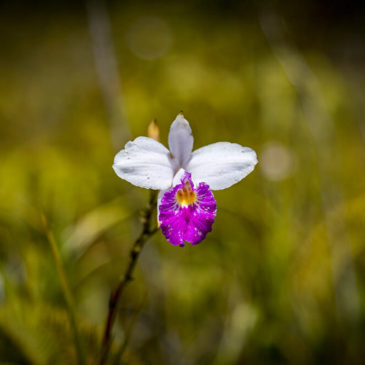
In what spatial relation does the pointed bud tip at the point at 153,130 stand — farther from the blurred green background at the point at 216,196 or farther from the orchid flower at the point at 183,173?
the blurred green background at the point at 216,196

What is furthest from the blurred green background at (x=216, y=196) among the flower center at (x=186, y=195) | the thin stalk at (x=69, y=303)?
the flower center at (x=186, y=195)

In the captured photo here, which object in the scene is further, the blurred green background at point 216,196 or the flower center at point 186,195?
the blurred green background at point 216,196

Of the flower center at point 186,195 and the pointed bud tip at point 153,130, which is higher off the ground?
the pointed bud tip at point 153,130

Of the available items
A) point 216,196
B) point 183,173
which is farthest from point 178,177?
point 216,196

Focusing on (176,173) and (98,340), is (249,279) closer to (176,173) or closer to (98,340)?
(98,340)

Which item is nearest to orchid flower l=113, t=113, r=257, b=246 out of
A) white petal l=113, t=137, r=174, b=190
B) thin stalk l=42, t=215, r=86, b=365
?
white petal l=113, t=137, r=174, b=190

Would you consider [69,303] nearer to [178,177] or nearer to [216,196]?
[178,177]

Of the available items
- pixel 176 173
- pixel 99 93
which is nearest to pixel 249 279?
pixel 176 173
